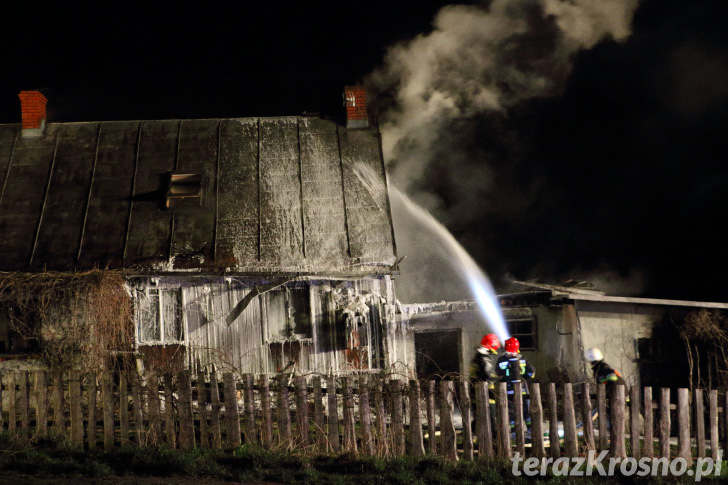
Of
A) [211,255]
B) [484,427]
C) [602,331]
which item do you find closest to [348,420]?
[484,427]

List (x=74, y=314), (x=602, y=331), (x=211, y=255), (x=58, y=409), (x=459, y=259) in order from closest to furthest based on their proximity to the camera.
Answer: (x=58, y=409), (x=74, y=314), (x=211, y=255), (x=602, y=331), (x=459, y=259)

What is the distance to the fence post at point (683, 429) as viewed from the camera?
840 cm

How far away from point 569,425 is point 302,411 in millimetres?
3689

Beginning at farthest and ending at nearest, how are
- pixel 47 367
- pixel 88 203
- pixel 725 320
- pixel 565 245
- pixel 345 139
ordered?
pixel 565 245
pixel 345 139
pixel 88 203
pixel 725 320
pixel 47 367

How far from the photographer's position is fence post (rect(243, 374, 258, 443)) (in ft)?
28.5

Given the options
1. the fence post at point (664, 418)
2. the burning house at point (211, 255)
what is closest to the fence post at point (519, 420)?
the fence post at point (664, 418)

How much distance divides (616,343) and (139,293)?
36.6 feet

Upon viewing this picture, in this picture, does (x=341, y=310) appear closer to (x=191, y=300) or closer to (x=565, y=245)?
(x=191, y=300)

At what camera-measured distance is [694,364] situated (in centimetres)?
1427

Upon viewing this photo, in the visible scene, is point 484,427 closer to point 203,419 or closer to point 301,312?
point 203,419

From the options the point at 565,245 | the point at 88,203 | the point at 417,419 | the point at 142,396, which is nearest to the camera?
the point at 417,419

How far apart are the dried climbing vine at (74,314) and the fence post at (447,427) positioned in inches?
297

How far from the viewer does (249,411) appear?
8688 millimetres

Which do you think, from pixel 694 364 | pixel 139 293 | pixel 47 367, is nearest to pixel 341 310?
pixel 139 293
